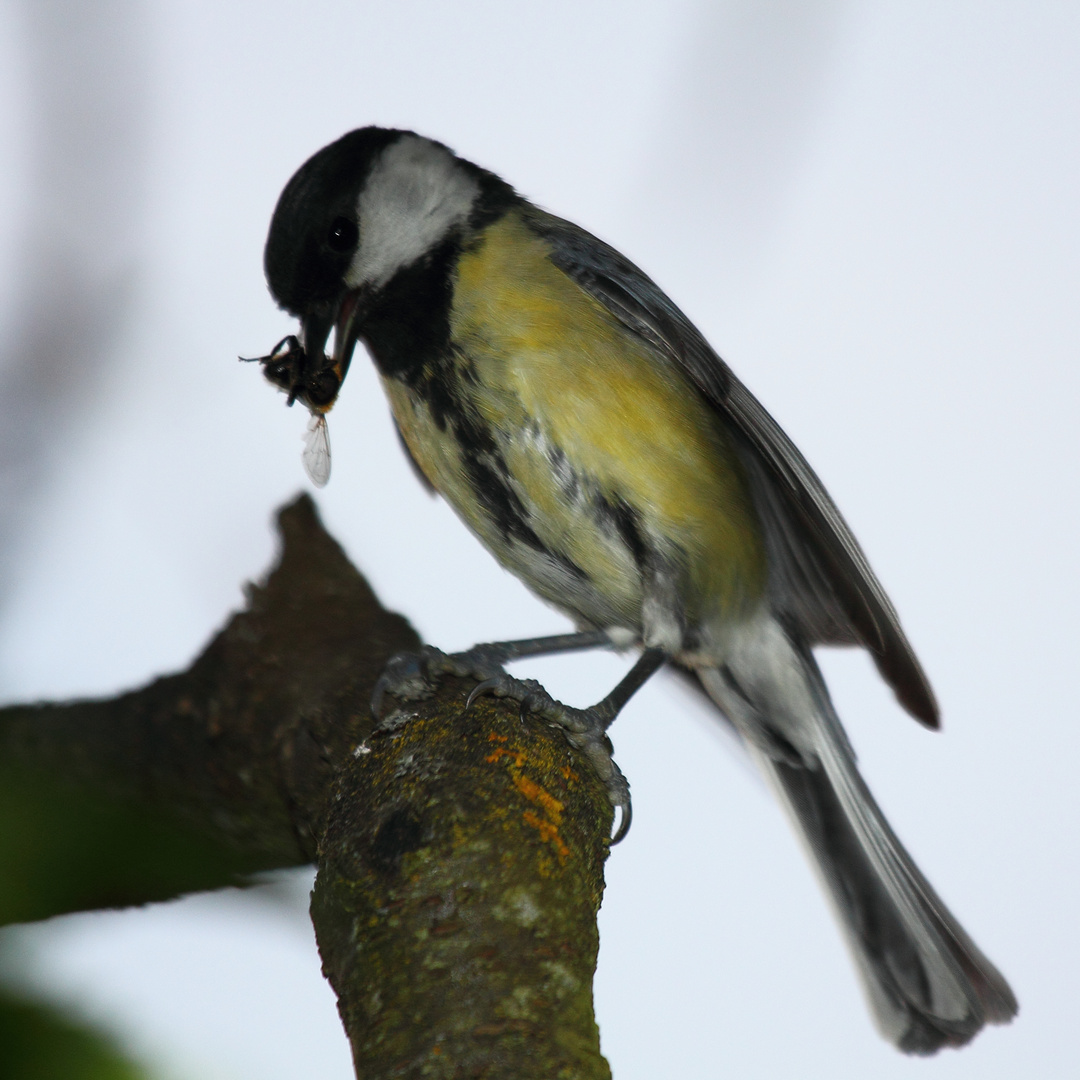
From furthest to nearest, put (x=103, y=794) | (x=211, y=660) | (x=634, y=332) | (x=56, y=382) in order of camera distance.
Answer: (x=634, y=332) < (x=211, y=660) < (x=103, y=794) < (x=56, y=382)

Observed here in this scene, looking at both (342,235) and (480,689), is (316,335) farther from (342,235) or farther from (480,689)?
(480,689)

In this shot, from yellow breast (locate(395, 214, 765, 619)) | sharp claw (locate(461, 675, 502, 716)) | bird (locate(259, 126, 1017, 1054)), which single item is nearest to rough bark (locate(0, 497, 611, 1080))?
sharp claw (locate(461, 675, 502, 716))

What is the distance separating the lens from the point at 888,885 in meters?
1.54

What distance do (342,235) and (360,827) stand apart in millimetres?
947

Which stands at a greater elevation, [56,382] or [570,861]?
[56,382]

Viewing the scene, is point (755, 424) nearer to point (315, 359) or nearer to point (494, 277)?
point (494, 277)

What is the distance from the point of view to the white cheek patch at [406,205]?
1.57 meters

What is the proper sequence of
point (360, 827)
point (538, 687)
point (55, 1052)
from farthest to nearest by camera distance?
1. point (538, 687)
2. point (360, 827)
3. point (55, 1052)

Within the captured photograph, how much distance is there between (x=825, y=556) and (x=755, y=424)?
0.76ft

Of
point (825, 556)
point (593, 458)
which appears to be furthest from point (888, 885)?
point (593, 458)

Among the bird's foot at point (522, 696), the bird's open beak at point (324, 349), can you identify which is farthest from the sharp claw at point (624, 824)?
the bird's open beak at point (324, 349)

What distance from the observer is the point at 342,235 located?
1.55 meters

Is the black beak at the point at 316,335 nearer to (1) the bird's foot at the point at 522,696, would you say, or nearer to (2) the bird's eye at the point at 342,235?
(2) the bird's eye at the point at 342,235

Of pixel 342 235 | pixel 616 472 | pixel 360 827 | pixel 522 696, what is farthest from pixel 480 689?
pixel 342 235
